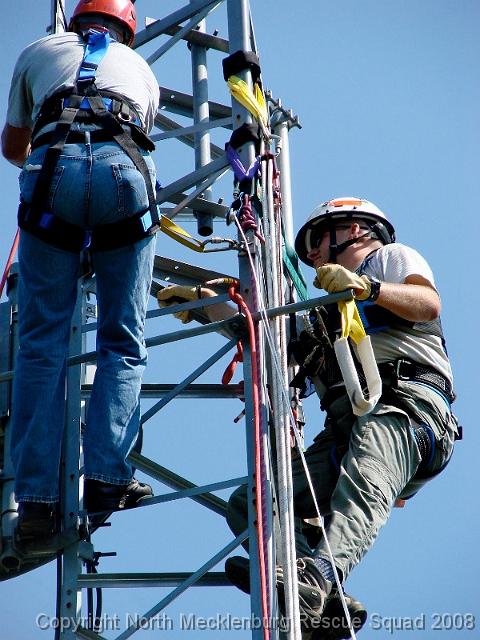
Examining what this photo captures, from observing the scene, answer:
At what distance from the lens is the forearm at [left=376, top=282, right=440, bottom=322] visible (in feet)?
25.8

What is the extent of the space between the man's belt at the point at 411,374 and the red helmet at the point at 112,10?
232 cm

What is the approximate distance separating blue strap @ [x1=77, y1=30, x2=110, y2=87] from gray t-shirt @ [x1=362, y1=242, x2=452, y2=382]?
2.04 meters

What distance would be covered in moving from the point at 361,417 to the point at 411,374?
435 millimetres

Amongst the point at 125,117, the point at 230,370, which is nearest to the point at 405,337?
the point at 230,370

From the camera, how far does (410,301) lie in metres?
7.96

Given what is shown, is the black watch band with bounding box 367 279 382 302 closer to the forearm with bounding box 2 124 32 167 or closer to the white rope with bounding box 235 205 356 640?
the white rope with bounding box 235 205 356 640

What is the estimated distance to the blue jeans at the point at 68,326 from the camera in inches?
278

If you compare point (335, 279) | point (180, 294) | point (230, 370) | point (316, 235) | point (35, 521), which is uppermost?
point (316, 235)

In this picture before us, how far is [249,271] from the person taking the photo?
25.4 feet

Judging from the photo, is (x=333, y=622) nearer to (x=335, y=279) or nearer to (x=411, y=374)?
(x=411, y=374)

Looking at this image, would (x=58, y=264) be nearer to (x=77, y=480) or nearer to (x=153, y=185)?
(x=153, y=185)

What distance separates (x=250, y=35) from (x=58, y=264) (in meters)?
2.16

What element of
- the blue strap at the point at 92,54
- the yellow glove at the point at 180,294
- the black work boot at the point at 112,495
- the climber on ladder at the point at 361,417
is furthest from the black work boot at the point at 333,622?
the blue strap at the point at 92,54

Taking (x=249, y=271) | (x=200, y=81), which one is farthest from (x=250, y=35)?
(x=249, y=271)
